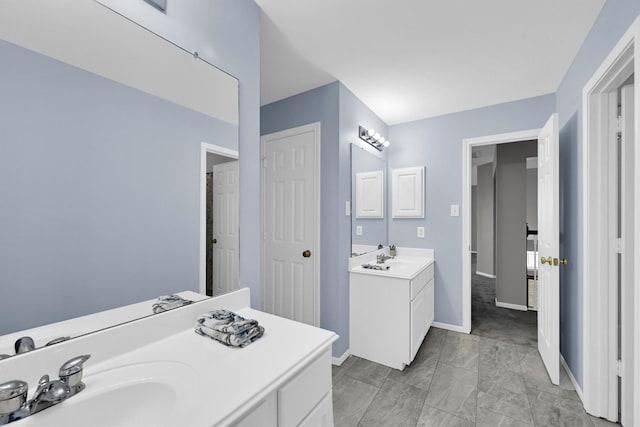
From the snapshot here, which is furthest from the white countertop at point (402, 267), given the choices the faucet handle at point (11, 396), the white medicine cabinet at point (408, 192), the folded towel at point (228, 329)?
the faucet handle at point (11, 396)

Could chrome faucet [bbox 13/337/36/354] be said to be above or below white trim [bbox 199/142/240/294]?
below

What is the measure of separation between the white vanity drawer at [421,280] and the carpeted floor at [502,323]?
82 centimetres

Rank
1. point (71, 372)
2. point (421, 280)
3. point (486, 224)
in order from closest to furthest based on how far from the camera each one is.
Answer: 1. point (71, 372)
2. point (421, 280)
3. point (486, 224)

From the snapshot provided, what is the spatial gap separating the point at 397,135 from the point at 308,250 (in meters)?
1.88

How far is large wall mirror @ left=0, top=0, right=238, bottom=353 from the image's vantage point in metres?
0.75

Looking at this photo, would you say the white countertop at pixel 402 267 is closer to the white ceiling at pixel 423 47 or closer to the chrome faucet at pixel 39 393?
the white ceiling at pixel 423 47

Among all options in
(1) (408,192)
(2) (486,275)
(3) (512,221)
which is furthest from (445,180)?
(2) (486,275)

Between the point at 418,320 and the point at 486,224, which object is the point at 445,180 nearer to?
the point at 418,320

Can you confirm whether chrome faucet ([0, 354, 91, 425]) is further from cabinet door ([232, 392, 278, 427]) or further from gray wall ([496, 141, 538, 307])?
gray wall ([496, 141, 538, 307])

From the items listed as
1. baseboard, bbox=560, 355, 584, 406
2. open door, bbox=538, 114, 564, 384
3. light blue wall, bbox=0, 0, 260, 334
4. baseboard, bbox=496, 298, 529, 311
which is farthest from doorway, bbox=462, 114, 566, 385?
light blue wall, bbox=0, 0, 260, 334

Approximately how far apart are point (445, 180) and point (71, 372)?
3209 millimetres

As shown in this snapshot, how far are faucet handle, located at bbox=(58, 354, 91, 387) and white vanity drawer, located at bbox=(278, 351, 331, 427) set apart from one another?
21.0 inches

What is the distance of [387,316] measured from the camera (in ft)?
7.53

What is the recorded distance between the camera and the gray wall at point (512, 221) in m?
3.70
